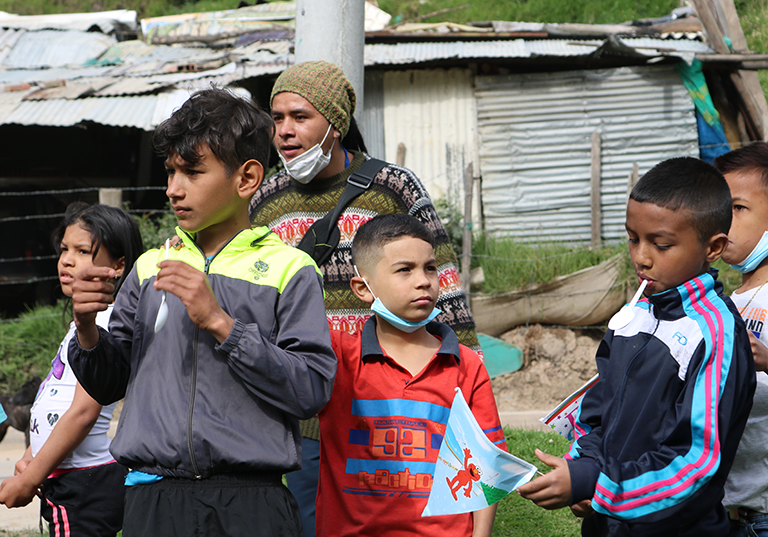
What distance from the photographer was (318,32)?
3521 mm

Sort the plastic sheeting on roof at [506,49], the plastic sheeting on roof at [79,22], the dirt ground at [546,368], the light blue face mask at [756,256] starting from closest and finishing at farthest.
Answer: the light blue face mask at [756,256]
the dirt ground at [546,368]
the plastic sheeting on roof at [506,49]
the plastic sheeting on roof at [79,22]

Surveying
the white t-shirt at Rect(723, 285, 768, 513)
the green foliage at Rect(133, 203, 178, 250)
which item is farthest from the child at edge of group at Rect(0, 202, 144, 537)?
the green foliage at Rect(133, 203, 178, 250)

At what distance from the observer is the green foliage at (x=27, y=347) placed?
7.07 m

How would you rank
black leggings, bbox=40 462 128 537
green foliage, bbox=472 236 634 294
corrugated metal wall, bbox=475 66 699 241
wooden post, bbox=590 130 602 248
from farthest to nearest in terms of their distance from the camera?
corrugated metal wall, bbox=475 66 699 241
wooden post, bbox=590 130 602 248
green foliage, bbox=472 236 634 294
black leggings, bbox=40 462 128 537

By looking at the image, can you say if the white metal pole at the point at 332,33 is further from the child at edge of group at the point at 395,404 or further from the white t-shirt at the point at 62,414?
the white t-shirt at the point at 62,414

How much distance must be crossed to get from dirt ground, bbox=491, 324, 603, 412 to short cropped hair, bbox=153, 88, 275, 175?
5697mm

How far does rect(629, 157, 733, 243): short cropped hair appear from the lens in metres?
1.80

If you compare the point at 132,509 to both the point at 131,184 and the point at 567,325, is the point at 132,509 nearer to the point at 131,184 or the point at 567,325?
the point at 567,325

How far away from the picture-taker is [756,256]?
7.00ft

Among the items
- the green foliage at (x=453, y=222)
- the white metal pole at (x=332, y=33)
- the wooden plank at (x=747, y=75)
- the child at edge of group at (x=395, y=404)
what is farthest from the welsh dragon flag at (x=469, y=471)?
the wooden plank at (x=747, y=75)

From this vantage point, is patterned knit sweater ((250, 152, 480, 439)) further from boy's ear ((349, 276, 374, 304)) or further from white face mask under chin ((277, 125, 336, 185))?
boy's ear ((349, 276, 374, 304))

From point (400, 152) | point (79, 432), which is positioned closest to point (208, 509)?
point (79, 432)

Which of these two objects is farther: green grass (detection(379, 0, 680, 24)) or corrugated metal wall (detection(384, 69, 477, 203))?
green grass (detection(379, 0, 680, 24))

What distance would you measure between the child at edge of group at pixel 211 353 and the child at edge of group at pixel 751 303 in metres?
1.22
